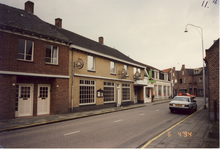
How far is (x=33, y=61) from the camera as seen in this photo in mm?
12273

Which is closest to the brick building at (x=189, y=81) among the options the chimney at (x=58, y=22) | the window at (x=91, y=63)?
the window at (x=91, y=63)

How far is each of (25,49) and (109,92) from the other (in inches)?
429

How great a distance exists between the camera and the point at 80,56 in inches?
633

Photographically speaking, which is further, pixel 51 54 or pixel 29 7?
pixel 29 7

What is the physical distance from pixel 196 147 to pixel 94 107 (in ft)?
41.7

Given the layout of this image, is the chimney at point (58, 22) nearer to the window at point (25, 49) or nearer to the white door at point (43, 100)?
the window at point (25, 49)

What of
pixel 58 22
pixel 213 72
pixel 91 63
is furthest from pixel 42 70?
pixel 213 72

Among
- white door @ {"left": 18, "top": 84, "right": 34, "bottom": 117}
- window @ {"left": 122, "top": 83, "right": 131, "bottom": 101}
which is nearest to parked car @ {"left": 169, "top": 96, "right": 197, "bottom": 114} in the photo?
window @ {"left": 122, "top": 83, "right": 131, "bottom": 101}

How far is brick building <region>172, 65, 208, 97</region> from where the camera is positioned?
5506 centimetres

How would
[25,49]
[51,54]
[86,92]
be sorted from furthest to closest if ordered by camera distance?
[86,92], [51,54], [25,49]

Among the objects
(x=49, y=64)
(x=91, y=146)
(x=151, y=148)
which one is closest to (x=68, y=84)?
(x=49, y=64)

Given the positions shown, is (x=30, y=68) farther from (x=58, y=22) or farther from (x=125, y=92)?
(x=125, y=92)

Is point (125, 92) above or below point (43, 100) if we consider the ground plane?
above

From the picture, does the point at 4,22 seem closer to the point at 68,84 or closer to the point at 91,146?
the point at 68,84
